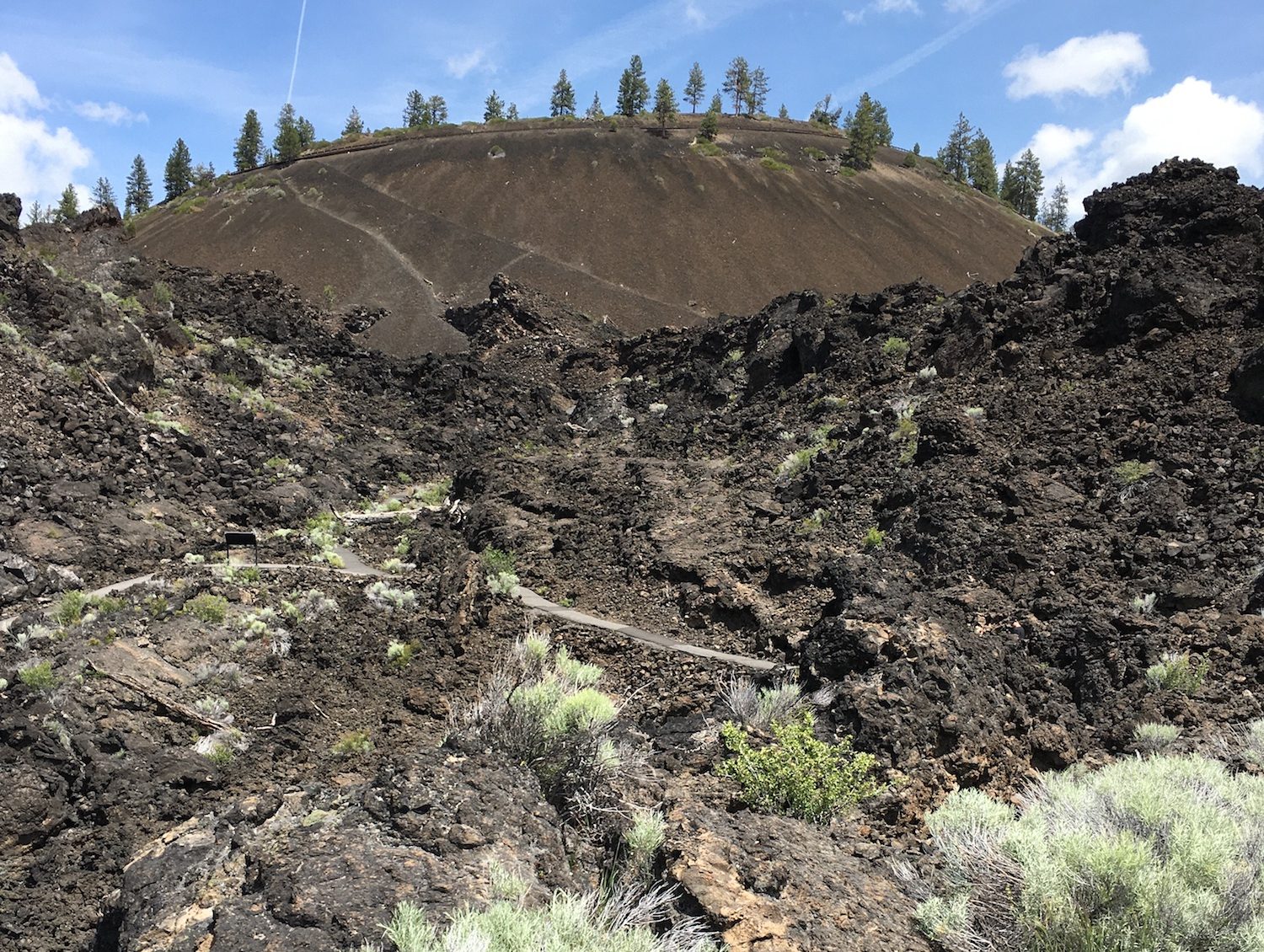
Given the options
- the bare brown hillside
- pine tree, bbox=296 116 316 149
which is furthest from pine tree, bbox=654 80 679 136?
pine tree, bbox=296 116 316 149

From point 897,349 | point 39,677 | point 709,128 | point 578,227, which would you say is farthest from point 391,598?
point 709,128

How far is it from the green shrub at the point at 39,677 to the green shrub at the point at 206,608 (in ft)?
7.62

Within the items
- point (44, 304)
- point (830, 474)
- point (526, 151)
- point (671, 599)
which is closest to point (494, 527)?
point (671, 599)

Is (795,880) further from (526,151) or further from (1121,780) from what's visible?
(526,151)

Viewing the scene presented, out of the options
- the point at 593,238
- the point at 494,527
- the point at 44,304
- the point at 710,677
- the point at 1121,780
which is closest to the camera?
the point at 1121,780

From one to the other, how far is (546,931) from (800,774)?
331 centimetres

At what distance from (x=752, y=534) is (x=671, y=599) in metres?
2.41

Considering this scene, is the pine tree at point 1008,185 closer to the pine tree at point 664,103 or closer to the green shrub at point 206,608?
the pine tree at point 664,103

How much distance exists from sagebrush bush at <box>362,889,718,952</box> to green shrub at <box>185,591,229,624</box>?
8751mm

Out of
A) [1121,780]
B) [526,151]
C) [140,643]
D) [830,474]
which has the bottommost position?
[140,643]

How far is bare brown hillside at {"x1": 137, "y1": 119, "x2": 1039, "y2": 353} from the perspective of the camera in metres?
38.9

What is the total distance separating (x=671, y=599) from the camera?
42.5 feet

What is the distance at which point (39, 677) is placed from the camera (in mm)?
9016

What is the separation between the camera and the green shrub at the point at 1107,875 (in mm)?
3938
